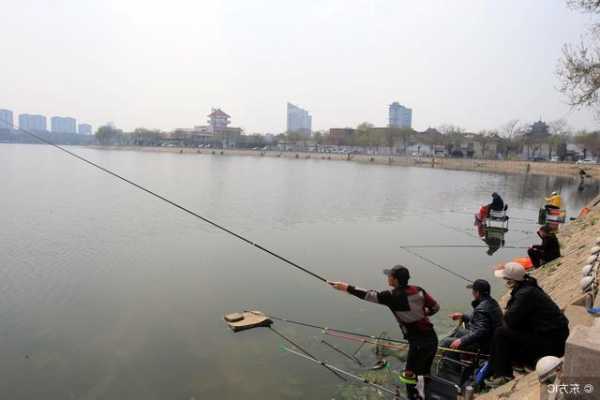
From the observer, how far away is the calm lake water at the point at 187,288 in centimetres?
701

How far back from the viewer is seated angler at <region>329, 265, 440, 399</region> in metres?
4.80

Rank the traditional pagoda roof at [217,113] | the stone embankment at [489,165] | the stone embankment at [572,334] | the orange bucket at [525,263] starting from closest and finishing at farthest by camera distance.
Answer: the stone embankment at [572,334]
the orange bucket at [525,263]
the stone embankment at [489,165]
the traditional pagoda roof at [217,113]

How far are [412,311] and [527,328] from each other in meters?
1.31

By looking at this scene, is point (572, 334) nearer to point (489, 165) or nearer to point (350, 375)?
point (350, 375)

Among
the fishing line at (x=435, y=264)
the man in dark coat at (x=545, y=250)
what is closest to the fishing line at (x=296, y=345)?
the fishing line at (x=435, y=264)

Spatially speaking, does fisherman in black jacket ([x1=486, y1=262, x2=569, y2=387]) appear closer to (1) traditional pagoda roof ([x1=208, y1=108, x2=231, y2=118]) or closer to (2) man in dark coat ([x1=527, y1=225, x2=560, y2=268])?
(2) man in dark coat ([x1=527, y1=225, x2=560, y2=268])

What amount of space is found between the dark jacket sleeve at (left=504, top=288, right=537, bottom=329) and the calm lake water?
9.93 ft

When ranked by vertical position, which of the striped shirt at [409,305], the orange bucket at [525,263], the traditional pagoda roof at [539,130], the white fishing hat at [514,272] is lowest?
Result: the orange bucket at [525,263]

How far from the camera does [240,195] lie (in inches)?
1163

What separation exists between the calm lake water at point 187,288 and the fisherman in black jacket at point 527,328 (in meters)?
2.73

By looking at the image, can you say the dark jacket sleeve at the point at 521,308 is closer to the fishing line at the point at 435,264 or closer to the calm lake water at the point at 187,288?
the calm lake water at the point at 187,288

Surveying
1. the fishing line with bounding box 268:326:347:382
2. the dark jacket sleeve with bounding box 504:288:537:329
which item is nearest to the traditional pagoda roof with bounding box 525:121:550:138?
the fishing line with bounding box 268:326:347:382

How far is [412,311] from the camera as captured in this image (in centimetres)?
482

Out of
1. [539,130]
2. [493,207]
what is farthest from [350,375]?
[539,130]
